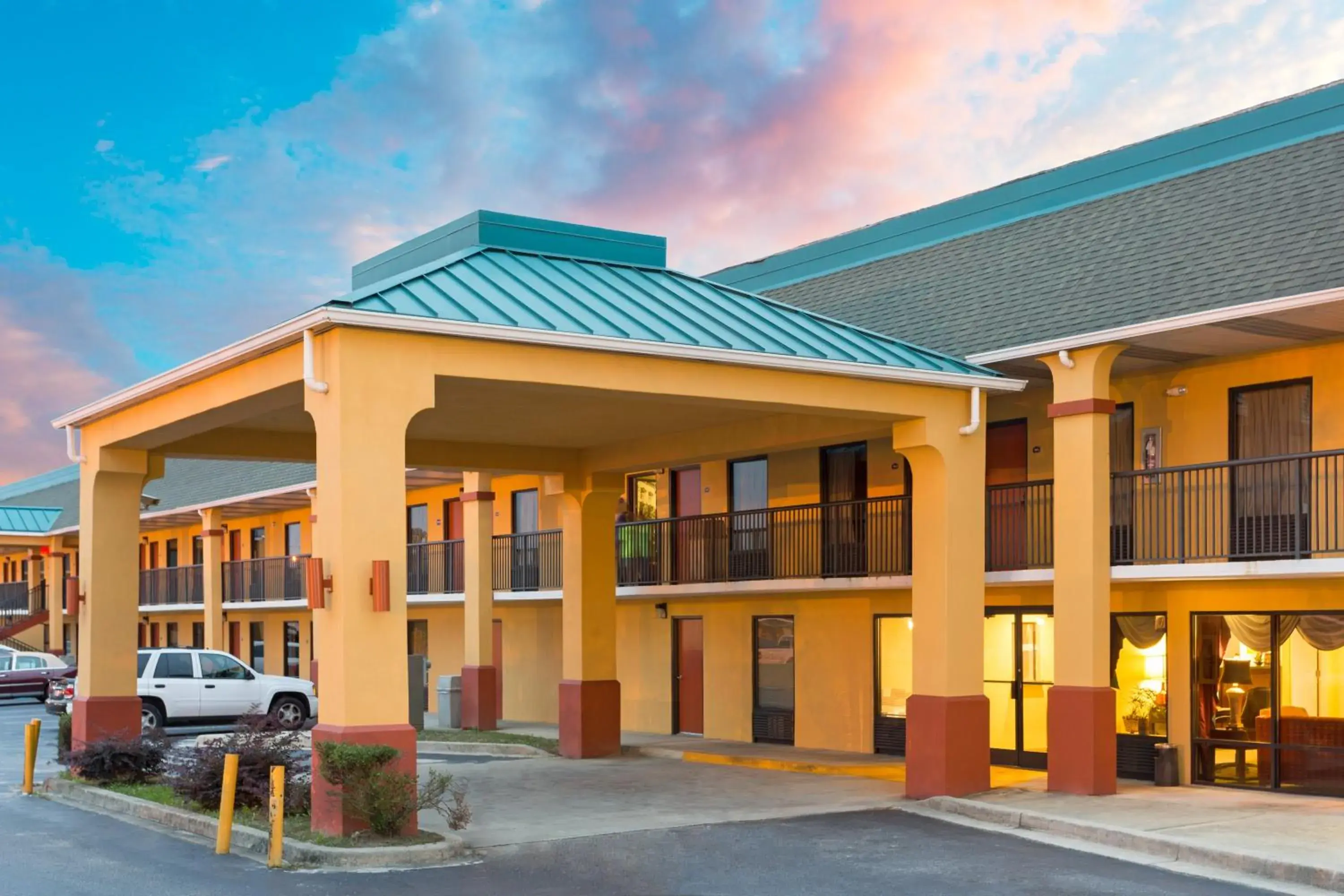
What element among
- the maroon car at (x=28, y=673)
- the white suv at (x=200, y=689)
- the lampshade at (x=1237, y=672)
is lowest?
the maroon car at (x=28, y=673)

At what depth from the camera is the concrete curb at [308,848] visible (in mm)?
12883

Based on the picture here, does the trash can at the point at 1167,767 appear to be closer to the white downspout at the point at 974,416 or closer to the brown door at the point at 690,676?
the white downspout at the point at 974,416

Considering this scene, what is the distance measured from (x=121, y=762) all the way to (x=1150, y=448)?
13.6 meters

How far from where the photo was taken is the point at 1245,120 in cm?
2002

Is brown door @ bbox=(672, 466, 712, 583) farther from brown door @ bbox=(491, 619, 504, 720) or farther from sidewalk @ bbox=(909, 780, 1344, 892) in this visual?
sidewalk @ bbox=(909, 780, 1344, 892)

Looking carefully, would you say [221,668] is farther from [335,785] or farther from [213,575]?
[335,785]

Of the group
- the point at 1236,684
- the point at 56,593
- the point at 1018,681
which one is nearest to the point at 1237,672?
the point at 1236,684

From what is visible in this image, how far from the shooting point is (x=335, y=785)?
13.4 meters

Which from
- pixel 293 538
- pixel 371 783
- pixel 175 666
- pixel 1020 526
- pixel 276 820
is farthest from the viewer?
pixel 293 538

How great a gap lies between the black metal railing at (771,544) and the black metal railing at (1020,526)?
169 centimetres

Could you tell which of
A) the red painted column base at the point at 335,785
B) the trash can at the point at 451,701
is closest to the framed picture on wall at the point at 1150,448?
the red painted column base at the point at 335,785

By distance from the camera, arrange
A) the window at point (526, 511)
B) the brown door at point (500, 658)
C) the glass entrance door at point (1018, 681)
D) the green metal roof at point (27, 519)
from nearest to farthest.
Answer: the glass entrance door at point (1018, 681)
the window at point (526, 511)
the brown door at point (500, 658)
the green metal roof at point (27, 519)

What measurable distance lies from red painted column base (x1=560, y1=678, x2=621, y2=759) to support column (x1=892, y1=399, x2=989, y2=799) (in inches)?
285

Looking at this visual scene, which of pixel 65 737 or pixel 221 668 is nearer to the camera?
pixel 65 737
